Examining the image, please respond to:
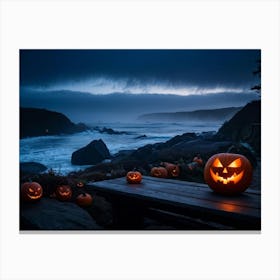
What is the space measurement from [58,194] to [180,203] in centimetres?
123

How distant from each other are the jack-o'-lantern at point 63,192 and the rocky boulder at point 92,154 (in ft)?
0.81

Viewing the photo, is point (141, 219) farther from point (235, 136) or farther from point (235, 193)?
point (235, 136)

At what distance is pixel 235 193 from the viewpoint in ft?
7.86

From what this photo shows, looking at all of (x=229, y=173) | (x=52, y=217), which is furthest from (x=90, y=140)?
(x=229, y=173)

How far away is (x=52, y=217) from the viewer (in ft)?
8.89

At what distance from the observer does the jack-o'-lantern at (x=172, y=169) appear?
301 centimetres

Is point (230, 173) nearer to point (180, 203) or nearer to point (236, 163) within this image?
point (236, 163)

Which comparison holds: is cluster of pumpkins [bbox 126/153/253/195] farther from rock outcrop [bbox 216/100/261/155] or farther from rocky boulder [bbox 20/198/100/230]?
rocky boulder [bbox 20/198/100/230]

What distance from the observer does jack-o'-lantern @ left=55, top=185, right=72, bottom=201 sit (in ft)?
9.39

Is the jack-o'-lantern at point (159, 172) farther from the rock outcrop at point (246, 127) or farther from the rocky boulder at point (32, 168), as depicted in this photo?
the rocky boulder at point (32, 168)

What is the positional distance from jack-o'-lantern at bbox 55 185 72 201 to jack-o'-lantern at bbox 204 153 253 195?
4.28 feet

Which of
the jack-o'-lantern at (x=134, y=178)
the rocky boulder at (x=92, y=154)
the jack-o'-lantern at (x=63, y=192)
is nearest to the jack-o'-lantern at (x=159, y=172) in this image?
the jack-o'-lantern at (x=134, y=178)
